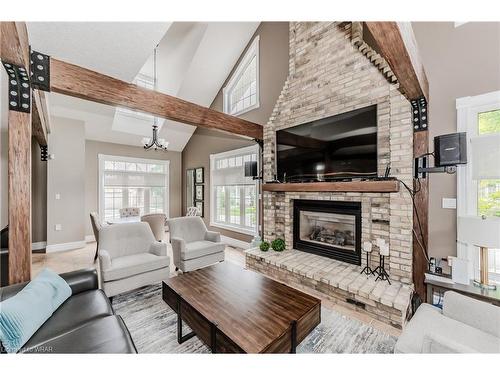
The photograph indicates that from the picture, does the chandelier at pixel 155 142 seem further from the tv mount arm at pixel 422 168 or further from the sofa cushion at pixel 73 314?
the tv mount arm at pixel 422 168

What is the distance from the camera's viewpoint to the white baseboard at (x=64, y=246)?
4.79 m

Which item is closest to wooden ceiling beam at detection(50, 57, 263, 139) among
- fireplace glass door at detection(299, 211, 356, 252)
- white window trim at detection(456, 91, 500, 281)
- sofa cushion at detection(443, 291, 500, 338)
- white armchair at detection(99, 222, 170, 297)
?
white armchair at detection(99, 222, 170, 297)

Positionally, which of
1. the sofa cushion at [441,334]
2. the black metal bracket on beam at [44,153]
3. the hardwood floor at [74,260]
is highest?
the black metal bracket on beam at [44,153]

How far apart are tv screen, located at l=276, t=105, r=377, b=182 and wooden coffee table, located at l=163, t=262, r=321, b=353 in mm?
1769

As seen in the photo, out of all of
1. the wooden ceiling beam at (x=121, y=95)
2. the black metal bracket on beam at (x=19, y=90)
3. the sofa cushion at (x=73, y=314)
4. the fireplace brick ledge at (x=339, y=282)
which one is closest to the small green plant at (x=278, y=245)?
the fireplace brick ledge at (x=339, y=282)

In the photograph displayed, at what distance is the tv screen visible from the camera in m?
2.82

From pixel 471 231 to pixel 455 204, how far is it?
Result: 65cm

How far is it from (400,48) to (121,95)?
269 cm

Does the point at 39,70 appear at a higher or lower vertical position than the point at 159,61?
lower

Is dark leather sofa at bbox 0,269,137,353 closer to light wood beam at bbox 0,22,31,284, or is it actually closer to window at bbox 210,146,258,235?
light wood beam at bbox 0,22,31,284

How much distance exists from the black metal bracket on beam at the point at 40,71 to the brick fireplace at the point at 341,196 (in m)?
3.14
